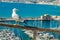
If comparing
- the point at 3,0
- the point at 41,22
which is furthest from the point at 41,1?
the point at 41,22

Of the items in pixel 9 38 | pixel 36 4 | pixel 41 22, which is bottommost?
pixel 36 4

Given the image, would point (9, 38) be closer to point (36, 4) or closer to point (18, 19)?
point (18, 19)

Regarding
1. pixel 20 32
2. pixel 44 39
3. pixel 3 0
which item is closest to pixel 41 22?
pixel 20 32

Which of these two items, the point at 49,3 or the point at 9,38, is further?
the point at 49,3

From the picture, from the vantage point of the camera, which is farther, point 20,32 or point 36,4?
point 36,4

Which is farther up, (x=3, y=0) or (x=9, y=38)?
(x=9, y=38)

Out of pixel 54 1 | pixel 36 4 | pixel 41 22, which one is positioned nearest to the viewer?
pixel 41 22

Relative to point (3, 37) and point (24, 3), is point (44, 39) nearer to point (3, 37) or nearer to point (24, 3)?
point (3, 37)

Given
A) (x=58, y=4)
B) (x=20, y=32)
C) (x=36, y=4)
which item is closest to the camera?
(x=20, y=32)

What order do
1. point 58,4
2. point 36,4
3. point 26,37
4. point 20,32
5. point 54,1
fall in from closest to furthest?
point 26,37, point 20,32, point 58,4, point 54,1, point 36,4
